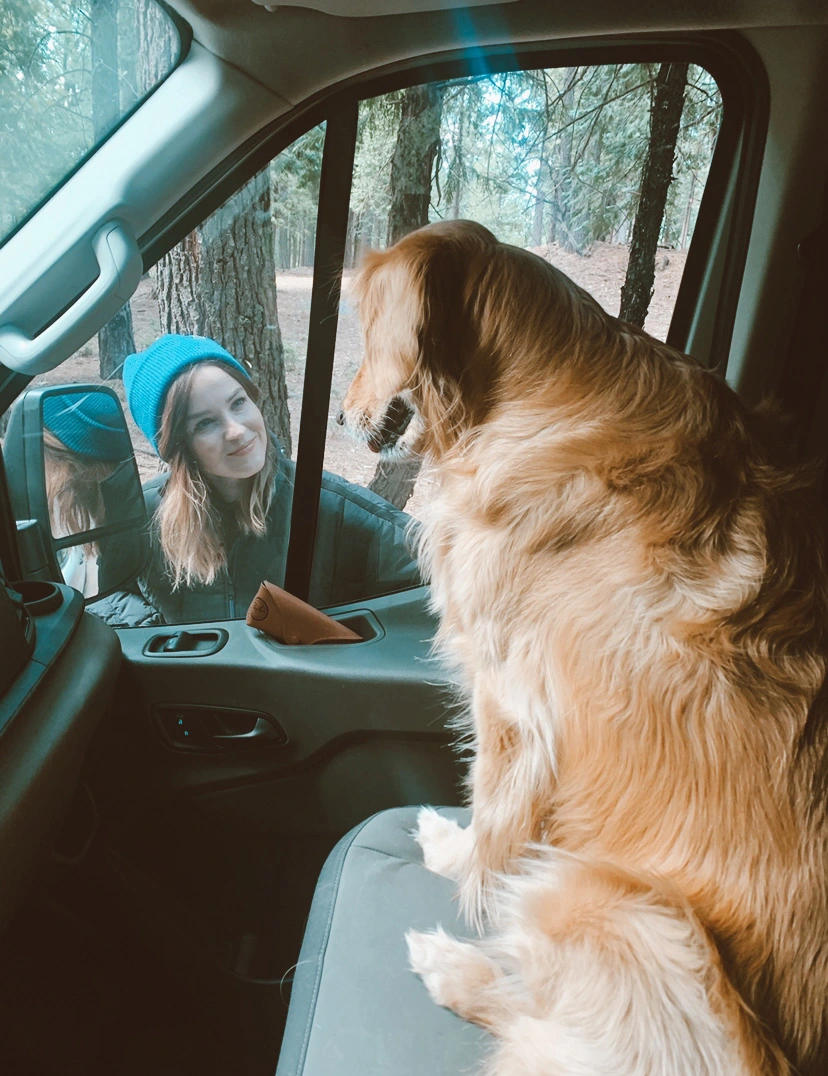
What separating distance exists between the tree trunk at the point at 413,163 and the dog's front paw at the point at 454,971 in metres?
1.02

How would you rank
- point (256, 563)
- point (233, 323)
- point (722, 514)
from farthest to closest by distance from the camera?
1. point (256, 563)
2. point (233, 323)
3. point (722, 514)

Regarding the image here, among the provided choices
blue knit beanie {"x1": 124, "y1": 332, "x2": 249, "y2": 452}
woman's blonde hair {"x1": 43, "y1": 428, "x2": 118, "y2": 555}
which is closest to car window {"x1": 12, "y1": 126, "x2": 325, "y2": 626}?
blue knit beanie {"x1": 124, "y1": 332, "x2": 249, "y2": 452}

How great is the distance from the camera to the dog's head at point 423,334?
1322 mm

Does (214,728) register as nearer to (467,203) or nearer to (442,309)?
(442,309)

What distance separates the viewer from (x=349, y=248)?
190 cm

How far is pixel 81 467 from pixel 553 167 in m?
1.49

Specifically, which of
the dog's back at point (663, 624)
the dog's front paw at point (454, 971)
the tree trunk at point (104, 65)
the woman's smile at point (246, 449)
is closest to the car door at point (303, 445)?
the woman's smile at point (246, 449)

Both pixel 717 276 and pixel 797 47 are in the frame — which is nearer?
pixel 797 47

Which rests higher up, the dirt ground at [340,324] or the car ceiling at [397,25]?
the car ceiling at [397,25]

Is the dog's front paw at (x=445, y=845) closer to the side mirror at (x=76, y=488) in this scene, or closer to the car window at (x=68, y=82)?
the side mirror at (x=76, y=488)

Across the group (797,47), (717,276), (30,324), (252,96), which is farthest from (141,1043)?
(797,47)

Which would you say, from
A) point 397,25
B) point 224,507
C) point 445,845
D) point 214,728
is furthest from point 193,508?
point 397,25

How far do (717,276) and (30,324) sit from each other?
5.67 ft

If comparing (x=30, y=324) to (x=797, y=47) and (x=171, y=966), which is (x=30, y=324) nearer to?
(x=171, y=966)
